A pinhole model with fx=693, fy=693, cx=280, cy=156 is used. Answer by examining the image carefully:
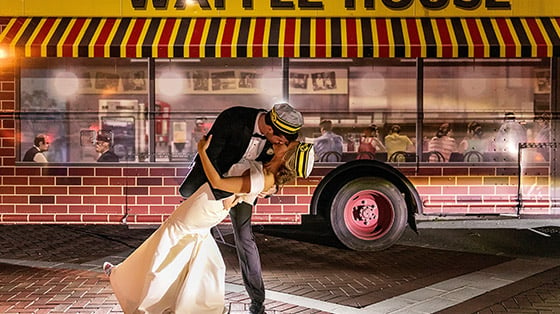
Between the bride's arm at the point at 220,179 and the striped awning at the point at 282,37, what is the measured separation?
3450 millimetres

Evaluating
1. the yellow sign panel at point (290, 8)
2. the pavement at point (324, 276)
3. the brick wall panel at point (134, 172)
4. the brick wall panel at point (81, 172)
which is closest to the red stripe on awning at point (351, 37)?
the yellow sign panel at point (290, 8)

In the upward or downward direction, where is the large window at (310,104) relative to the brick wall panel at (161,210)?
upward

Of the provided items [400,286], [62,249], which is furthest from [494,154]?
[62,249]

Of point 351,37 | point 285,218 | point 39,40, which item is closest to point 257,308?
point 285,218

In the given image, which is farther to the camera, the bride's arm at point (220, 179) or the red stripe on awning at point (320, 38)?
the red stripe on awning at point (320, 38)

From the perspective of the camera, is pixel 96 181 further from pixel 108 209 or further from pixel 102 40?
pixel 102 40

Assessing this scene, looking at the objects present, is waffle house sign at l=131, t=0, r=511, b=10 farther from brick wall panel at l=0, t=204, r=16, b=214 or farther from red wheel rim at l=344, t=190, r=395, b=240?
brick wall panel at l=0, t=204, r=16, b=214

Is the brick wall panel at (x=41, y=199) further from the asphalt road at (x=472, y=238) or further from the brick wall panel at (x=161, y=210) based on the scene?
the asphalt road at (x=472, y=238)

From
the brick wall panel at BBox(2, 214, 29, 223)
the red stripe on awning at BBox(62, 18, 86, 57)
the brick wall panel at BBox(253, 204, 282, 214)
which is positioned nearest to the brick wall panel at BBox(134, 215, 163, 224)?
the brick wall panel at BBox(253, 204, 282, 214)

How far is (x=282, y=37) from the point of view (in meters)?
7.97

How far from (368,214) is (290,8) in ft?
8.70

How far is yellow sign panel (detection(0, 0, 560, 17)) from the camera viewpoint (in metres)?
8.38

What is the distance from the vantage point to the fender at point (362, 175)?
26.4ft

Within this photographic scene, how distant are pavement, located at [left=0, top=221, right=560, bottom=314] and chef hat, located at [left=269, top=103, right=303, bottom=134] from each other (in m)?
1.74
